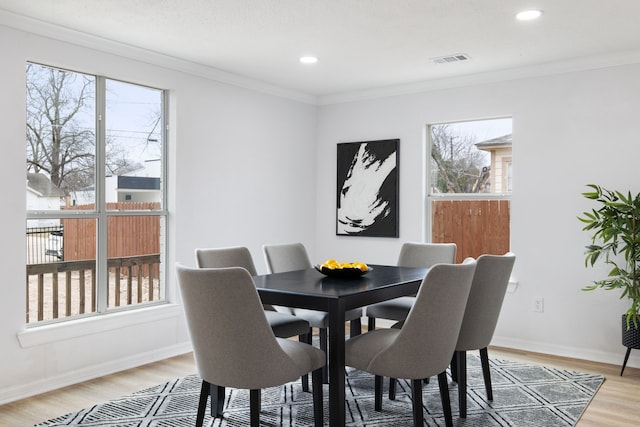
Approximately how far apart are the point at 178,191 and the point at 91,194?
2.33 ft

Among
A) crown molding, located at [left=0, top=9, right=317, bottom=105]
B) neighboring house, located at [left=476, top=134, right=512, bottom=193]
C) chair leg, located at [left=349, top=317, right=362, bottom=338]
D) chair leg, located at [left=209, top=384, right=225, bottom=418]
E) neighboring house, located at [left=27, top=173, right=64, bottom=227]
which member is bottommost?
chair leg, located at [left=209, top=384, right=225, bottom=418]

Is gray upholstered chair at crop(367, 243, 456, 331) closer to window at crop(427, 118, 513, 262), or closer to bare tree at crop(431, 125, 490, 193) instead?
window at crop(427, 118, 513, 262)

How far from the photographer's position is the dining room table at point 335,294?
266 centimetres

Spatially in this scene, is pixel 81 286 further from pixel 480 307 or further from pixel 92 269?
pixel 480 307

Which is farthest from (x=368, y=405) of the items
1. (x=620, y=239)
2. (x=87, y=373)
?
(x=620, y=239)

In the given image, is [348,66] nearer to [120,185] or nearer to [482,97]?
[482,97]

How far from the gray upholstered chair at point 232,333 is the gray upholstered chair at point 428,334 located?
435 mm

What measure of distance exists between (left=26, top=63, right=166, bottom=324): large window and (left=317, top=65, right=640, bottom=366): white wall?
2.61m

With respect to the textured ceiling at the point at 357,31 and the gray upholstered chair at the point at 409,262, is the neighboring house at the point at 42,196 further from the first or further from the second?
the gray upholstered chair at the point at 409,262

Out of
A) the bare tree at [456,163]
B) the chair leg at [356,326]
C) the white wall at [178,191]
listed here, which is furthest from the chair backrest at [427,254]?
the white wall at [178,191]

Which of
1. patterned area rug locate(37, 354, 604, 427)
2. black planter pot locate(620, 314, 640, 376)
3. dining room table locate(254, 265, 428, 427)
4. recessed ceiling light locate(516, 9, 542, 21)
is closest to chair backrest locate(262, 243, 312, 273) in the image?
dining room table locate(254, 265, 428, 427)

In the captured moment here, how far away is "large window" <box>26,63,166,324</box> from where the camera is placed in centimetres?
375

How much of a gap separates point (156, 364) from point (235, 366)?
2.01m

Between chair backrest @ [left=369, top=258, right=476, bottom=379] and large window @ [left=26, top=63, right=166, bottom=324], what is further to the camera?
large window @ [left=26, top=63, right=166, bottom=324]
